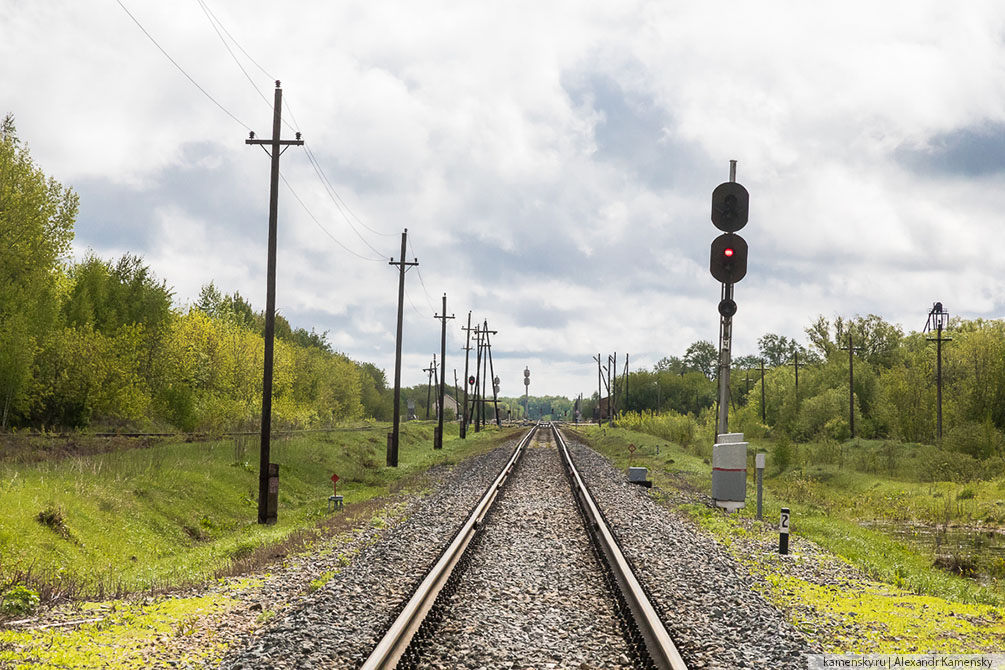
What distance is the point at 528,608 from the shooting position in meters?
8.16

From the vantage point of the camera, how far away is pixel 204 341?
45844 mm

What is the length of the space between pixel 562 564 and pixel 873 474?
3481 centimetres

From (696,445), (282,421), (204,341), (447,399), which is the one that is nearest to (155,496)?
(204,341)

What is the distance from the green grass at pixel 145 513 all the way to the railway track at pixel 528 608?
146 inches

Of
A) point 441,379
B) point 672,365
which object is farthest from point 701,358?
point 441,379

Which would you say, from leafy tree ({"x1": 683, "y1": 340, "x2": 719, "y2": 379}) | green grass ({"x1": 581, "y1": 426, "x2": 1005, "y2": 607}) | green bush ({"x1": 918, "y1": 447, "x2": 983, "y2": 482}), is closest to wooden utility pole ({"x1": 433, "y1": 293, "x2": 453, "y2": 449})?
green grass ({"x1": 581, "y1": 426, "x2": 1005, "y2": 607})

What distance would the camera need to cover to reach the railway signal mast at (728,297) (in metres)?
14.0

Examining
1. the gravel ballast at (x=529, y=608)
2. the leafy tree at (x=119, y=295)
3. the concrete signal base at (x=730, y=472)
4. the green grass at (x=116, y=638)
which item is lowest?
the green grass at (x=116, y=638)

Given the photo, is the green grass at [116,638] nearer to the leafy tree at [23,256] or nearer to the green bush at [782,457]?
the leafy tree at [23,256]

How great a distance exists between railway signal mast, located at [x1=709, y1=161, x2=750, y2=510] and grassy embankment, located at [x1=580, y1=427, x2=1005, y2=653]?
27.2 inches

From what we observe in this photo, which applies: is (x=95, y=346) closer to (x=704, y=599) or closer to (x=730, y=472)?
(x=730, y=472)

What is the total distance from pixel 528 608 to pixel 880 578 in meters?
5.58

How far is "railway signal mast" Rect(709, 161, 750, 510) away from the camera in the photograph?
14.0m

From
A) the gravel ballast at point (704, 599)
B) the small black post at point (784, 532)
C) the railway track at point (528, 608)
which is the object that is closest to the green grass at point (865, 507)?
the small black post at point (784, 532)
